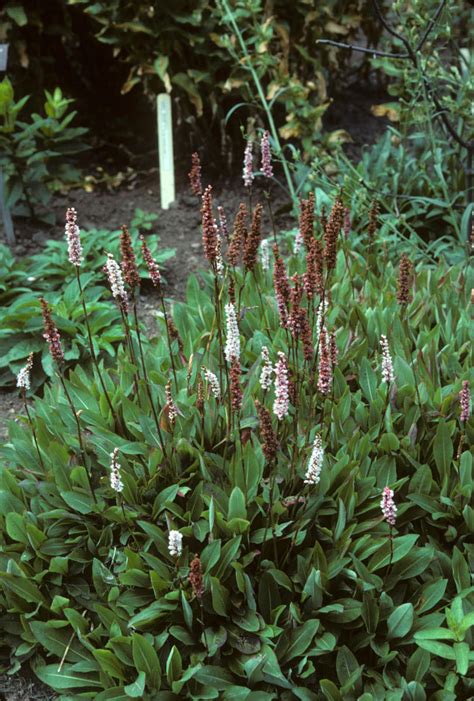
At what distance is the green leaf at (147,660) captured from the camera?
7.04 feet

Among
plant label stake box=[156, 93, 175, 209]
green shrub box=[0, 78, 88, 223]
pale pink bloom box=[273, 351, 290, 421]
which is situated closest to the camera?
pale pink bloom box=[273, 351, 290, 421]

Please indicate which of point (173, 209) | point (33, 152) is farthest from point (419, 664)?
point (33, 152)

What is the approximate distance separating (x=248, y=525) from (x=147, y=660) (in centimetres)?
46

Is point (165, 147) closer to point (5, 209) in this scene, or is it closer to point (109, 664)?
point (5, 209)

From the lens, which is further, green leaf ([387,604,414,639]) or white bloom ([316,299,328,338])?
white bloom ([316,299,328,338])

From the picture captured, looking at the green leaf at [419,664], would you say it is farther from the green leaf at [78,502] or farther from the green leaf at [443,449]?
the green leaf at [78,502]

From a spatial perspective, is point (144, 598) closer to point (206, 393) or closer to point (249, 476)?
point (249, 476)

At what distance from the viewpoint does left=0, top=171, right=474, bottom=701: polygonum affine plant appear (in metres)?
2.19

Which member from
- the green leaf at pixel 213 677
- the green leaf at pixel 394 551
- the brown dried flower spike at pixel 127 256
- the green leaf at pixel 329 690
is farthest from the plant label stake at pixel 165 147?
the green leaf at pixel 329 690

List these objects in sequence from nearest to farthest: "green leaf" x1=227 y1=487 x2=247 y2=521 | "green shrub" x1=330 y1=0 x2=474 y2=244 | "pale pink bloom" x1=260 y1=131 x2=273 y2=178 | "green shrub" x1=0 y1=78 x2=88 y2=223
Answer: "green leaf" x1=227 y1=487 x2=247 y2=521 < "pale pink bloom" x1=260 y1=131 x2=273 y2=178 < "green shrub" x1=330 y1=0 x2=474 y2=244 < "green shrub" x1=0 y1=78 x2=88 y2=223

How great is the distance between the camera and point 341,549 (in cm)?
236

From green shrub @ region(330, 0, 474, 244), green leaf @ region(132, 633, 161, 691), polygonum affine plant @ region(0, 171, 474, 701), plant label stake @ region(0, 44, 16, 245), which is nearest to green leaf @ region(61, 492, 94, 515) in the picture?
polygonum affine plant @ region(0, 171, 474, 701)

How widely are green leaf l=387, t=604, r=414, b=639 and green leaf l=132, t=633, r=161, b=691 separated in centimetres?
65

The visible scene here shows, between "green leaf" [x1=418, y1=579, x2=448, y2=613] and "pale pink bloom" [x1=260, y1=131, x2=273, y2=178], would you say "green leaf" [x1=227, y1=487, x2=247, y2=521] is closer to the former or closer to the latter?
"green leaf" [x1=418, y1=579, x2=448, y2=613]
